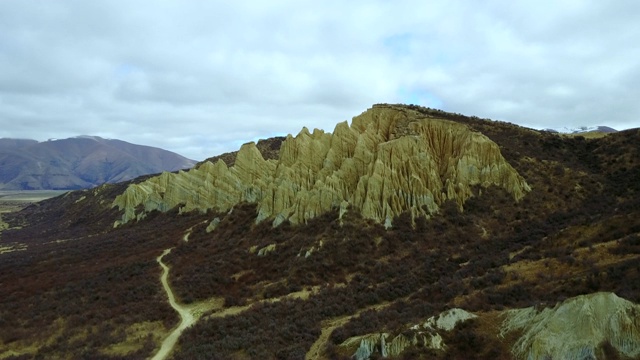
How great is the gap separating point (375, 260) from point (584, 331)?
75.7 ft

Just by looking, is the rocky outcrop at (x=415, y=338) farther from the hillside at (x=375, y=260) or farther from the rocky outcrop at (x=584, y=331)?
the rocky outcrop at (x=584, y=331)

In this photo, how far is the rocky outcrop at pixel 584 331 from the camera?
13594 millimetres

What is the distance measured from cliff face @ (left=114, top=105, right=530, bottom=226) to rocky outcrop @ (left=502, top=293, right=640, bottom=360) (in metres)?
26.1

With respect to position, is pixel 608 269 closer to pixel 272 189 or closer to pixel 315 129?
pixel 272 189

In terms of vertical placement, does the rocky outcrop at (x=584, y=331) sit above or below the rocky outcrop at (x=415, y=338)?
above

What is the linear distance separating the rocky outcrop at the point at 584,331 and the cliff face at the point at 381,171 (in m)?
26.1

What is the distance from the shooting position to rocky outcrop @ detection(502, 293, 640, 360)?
44.6ft

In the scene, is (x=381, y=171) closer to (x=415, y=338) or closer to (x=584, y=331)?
(x=415, y=338)

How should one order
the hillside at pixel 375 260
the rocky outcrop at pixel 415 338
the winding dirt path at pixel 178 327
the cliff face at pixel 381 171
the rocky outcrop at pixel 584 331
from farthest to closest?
the cliff face at pixel 381 171 → the winding dirt path at pixel 178 327 → the hillside at pixel 375 260 → the rocky outcrop at pixel 415 338 → the rocky outcrop at pixel 584 331

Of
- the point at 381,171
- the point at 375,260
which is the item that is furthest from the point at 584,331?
the point at 381,171

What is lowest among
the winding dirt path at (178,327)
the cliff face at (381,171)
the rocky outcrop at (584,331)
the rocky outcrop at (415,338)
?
the winding dirt path at (178,327)

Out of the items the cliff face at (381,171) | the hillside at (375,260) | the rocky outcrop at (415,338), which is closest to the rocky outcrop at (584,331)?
the hillside at (375,260)

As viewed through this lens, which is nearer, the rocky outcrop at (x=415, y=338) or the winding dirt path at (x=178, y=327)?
the rocky outcrop at (x=415, y=338)

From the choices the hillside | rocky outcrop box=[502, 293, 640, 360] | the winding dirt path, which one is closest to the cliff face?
the hillside
